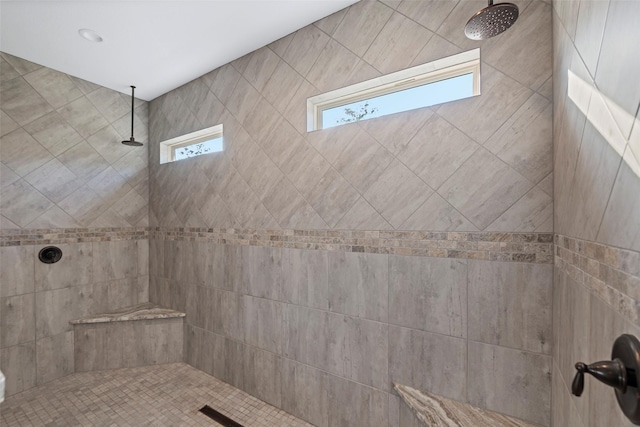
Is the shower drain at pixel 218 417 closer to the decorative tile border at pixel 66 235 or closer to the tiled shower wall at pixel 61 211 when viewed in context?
the tiled shower wall at pixel 61 211

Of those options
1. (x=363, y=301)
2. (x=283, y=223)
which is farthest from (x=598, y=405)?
(x=283, y=223)

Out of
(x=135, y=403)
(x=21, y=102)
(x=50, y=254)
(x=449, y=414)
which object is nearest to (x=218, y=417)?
(x=135, y=403)

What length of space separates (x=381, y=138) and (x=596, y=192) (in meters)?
1.13

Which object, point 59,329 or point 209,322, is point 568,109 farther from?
point 59,329

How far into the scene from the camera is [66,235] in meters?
2.76

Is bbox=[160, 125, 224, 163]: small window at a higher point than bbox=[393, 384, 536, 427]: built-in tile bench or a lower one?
higher

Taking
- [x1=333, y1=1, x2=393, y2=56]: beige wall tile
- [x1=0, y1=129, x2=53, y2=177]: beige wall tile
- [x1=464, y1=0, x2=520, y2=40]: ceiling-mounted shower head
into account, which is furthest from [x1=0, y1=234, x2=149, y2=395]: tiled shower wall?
[x1=464, y1=0, x2=520, y2=40]: ceiling-mounted shower head

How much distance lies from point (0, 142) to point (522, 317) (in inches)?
156

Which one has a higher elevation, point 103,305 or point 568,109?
point 568,109

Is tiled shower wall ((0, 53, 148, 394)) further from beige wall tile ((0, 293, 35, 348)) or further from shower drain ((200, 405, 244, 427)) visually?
shower drain ((200, 405, 244, 427))

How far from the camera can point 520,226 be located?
133cm

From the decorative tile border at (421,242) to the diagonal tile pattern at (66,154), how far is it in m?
1.73

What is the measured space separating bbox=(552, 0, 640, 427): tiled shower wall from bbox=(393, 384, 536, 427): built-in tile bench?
27 cm

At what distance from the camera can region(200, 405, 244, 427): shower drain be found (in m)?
2.01
